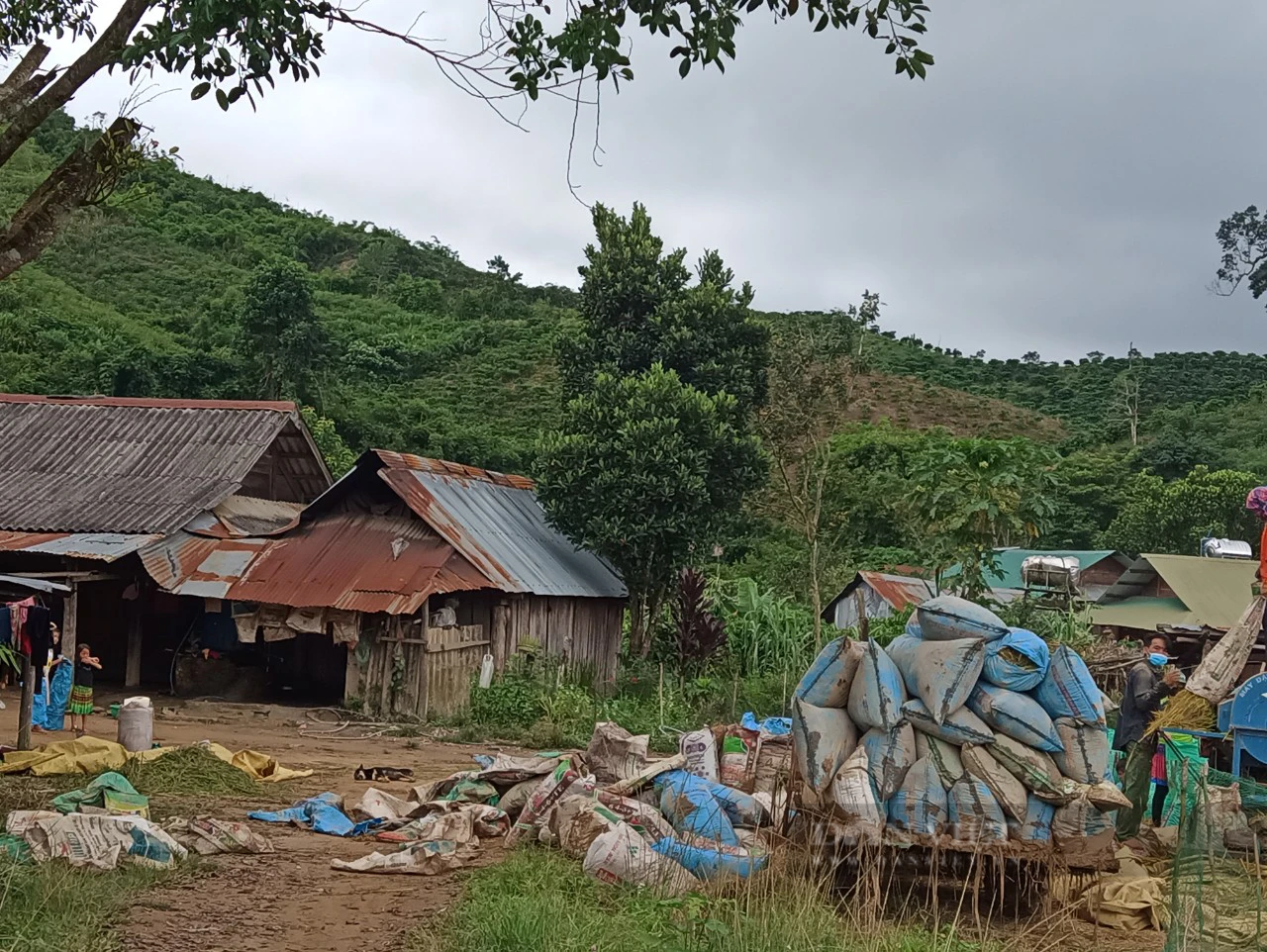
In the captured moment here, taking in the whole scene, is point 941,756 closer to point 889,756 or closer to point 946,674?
point 889,756

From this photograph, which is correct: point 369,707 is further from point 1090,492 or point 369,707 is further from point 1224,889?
point 1090,492

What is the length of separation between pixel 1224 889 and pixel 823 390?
1343cm

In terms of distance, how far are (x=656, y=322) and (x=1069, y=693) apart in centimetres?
1463

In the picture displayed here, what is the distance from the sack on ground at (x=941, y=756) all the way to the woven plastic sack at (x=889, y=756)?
4 centimetres

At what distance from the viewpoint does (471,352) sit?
45.3m

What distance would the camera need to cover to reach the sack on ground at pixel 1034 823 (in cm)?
639

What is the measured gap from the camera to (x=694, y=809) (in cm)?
760

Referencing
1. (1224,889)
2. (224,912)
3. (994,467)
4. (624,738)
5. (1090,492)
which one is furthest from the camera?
(1090,492)

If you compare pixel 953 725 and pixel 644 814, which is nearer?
pixel 953 725

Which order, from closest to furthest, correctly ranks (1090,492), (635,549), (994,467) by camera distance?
1. (994,467)
2. (635,549)
3. (1090,492)

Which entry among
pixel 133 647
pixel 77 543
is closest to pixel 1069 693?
pixel 77 543

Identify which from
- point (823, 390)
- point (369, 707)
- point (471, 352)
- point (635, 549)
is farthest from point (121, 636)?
point (471, 352)

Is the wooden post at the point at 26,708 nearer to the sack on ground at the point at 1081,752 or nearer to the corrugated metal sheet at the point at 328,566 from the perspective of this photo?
the corrugated metal sheet at the point at 328,566

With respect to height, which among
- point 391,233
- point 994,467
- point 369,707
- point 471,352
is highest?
point 391,233
